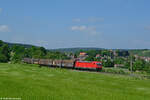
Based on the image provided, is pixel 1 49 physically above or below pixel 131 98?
above

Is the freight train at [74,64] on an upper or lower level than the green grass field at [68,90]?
upper

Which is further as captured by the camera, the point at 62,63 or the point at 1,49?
the point at 1,49

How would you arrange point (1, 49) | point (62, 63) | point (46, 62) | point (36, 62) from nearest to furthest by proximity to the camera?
1. point (62, 63)
2. point (46, 62)
3. point (36, 62)
4. point (1, 49)

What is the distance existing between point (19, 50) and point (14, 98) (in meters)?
161

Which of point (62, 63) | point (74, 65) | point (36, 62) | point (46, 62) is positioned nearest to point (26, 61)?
point (36, 62)

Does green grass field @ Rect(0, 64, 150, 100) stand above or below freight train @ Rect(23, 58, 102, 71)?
below

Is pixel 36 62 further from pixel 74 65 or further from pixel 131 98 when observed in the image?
pixel 131 98

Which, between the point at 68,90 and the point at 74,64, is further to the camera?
the point at 74,64

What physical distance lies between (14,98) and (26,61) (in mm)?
104431

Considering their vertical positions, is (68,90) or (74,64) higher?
(74,64)

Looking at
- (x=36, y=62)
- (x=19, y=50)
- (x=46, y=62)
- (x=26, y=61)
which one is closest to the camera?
(x=46, y=62)

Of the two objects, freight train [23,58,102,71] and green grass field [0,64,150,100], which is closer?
green grass field [0,64,150,100]

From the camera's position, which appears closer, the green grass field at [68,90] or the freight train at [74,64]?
the green grass field at [68,90]

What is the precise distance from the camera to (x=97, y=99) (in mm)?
22656
